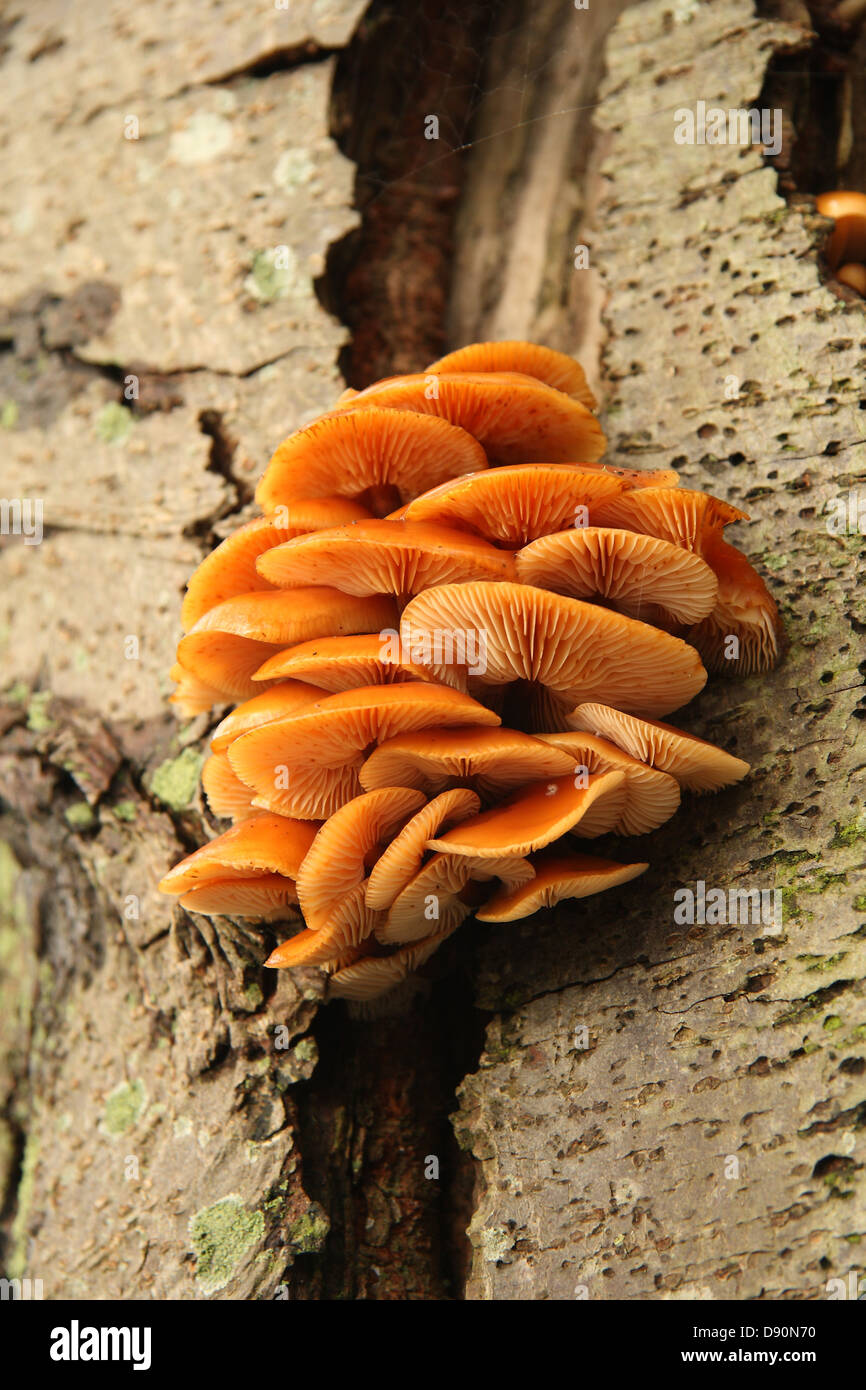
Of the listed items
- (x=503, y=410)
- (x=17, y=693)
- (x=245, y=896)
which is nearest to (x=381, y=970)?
(x=245, y=896)

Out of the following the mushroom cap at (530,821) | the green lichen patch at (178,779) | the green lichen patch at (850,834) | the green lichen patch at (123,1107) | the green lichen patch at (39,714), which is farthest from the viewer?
the green lichen patch at (39,714)

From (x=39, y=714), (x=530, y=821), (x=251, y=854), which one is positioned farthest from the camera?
(x=39, y=714)

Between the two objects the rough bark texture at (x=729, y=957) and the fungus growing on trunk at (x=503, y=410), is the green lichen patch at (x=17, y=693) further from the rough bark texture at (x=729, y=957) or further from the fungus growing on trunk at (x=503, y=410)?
the rough bark texture at (x=729, y=957)

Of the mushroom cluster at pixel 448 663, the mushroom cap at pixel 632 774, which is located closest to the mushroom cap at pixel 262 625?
the mushroom cluster at pixel 448 663

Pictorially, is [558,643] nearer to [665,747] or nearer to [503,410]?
[665,747]

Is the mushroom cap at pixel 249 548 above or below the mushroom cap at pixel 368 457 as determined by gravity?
below

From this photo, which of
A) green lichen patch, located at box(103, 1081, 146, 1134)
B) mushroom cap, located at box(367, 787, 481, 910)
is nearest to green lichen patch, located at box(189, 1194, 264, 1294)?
green lichen patch, located at box(103, 1081, 146, 1134)

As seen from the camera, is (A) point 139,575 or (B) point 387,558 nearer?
(B) point 387,558
